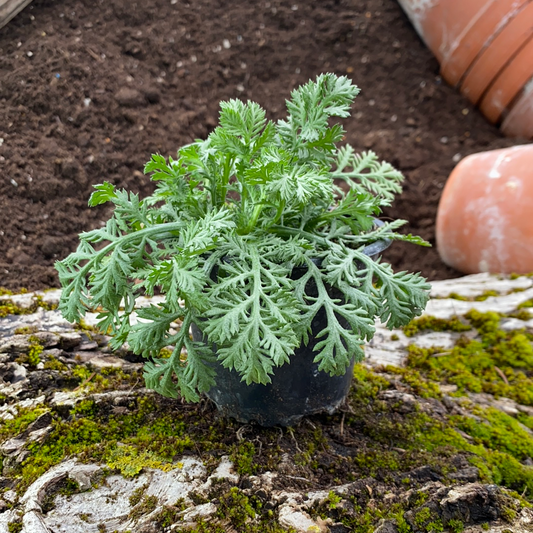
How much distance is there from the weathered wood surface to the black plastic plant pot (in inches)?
122

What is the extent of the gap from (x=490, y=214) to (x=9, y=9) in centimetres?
372

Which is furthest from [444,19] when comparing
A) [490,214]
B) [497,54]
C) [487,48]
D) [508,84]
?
[490,214]

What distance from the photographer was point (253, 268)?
1.49m

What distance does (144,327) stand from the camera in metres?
1.51

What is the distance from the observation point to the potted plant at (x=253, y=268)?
4.59ft

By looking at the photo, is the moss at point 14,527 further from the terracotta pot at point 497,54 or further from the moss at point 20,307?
the terracotta pot at point 497,54

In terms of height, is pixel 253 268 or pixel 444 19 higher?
pixel 444 19

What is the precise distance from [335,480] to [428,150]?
12.1 feet

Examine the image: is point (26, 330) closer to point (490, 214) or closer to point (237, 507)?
point (237, 507)

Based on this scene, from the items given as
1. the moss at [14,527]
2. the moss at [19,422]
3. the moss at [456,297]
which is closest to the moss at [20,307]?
the moss at [19,422]

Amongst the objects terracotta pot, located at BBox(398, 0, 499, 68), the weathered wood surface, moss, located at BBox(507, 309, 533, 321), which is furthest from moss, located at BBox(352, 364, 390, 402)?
terracotta pot, located at BBox(398, 0, 499, 68)

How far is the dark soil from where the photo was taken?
10.3 feet

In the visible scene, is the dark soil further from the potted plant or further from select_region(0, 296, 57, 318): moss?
the potted plant

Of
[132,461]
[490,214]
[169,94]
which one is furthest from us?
[169,94]
